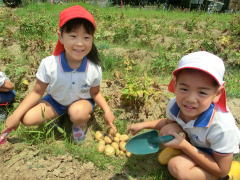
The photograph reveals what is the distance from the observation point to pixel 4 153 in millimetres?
2410

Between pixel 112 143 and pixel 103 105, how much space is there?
36cm

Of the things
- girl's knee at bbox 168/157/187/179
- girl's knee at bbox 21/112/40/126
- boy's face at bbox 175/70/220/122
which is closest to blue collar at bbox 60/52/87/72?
girl's knee at bbox 21/112/40/126

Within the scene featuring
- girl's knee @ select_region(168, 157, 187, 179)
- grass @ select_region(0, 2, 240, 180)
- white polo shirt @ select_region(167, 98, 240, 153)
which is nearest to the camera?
white polo shirt @ select_region(167, 98, 240, 153)

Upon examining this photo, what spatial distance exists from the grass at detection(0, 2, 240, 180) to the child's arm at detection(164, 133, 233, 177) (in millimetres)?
376

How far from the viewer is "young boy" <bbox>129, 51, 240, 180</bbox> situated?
1795 millimetres

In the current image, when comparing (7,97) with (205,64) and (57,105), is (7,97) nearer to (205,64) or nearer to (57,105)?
(57,105)

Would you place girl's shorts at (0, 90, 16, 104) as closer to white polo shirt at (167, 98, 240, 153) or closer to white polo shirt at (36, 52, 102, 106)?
white polo shirt at (36, 52, 102, 106)

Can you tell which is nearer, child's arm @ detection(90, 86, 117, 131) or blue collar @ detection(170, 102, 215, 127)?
blue collar @ detection(170, 102, 215, 127)

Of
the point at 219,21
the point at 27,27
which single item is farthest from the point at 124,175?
the point at 219,21

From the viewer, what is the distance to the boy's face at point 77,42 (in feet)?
7.57

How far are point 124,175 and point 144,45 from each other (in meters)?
3.05

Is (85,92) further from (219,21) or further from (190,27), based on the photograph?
(219,21)

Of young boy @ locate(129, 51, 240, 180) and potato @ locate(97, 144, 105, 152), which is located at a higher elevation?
young boy @ locate(129, 51, 240, 180)

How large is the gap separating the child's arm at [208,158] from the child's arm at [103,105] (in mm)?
704
